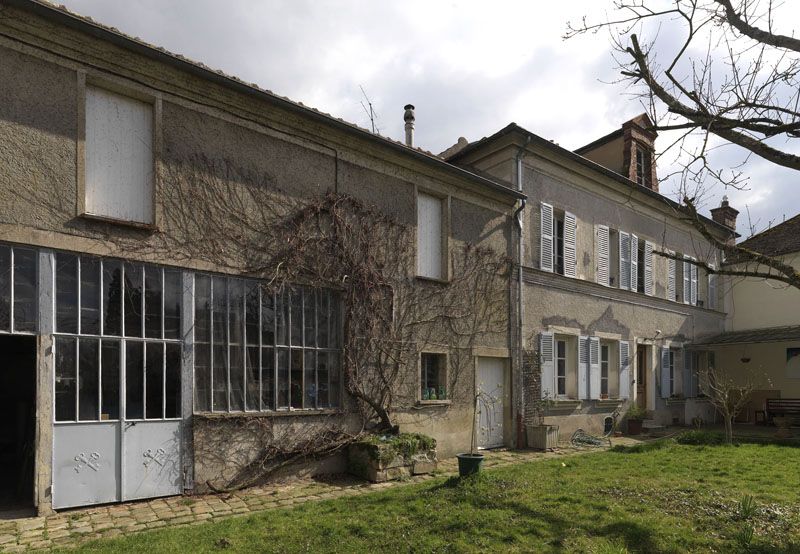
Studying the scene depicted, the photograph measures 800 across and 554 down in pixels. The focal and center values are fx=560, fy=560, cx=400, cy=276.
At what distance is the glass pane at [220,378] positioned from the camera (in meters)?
7.63

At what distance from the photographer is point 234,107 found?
7953mm

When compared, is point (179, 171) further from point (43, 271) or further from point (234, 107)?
point (43, 271)

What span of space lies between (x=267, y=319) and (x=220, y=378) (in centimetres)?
107

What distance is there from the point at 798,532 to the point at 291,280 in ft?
22.3

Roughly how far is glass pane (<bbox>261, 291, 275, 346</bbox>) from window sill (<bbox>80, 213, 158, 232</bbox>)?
5.96 ft

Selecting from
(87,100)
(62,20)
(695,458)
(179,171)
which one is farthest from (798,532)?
(62,20)

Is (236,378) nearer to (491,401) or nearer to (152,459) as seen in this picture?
(152,459)

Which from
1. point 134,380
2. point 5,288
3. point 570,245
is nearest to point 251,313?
point 134,380

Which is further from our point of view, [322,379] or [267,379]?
[322,379]

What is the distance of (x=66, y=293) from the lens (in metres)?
6.49

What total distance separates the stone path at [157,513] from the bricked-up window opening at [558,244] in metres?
6.46

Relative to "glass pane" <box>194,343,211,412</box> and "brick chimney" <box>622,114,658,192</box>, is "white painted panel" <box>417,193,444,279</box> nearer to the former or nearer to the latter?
"glass pane" <box>194,343,211,412</box>

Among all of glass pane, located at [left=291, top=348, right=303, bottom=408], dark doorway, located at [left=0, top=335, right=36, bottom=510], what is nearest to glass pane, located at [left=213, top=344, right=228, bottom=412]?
glass pane, located at [left=291, top=348, right=303, bottom=408]

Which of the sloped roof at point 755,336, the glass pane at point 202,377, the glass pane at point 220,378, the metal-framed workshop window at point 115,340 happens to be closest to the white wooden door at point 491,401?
the glass pane at point 220,378
